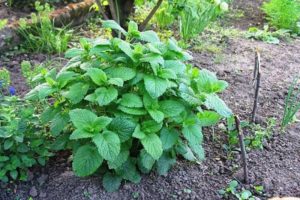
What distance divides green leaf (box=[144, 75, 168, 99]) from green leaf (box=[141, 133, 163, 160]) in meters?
0.22

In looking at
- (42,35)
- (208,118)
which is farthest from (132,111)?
(42,35)

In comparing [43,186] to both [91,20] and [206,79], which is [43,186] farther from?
[91,20]

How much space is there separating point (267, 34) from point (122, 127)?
10.1 ft

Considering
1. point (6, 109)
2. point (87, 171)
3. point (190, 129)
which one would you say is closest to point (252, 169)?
point (190, 129)

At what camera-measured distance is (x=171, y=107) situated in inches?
92.4

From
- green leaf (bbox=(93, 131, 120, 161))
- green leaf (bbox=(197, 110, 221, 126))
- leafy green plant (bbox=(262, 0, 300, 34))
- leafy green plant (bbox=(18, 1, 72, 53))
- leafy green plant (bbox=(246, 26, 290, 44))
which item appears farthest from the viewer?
leafy green plant (bbox=(262, 0, 300, 34))

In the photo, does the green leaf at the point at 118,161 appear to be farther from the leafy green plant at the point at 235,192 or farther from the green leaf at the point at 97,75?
the leafy green plant at the point at 235,192

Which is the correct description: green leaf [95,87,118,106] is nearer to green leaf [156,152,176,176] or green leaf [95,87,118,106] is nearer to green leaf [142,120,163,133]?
green leaf [142,120,163,133]

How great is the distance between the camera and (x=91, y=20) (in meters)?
4.87

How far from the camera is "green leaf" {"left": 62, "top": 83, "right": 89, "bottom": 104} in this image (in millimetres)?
2303

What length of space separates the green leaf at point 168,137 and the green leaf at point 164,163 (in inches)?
6.0

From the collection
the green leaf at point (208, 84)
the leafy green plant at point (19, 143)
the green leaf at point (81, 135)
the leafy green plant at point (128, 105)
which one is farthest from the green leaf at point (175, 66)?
the leafy green plant at point (19, 143)

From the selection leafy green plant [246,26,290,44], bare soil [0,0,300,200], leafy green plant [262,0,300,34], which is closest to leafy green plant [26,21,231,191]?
bare soil [0,0,300,200]

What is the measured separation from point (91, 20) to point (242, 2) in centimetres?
238
